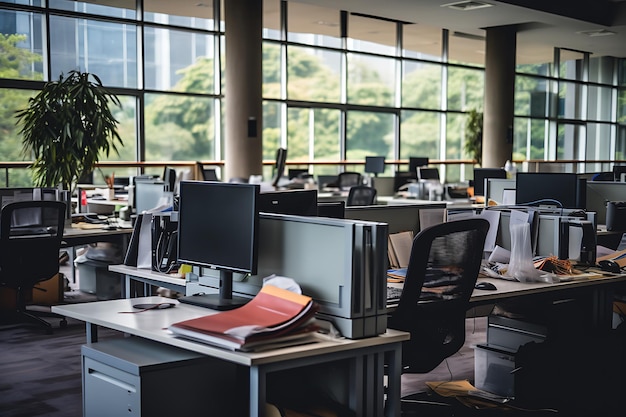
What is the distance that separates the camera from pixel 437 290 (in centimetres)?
327

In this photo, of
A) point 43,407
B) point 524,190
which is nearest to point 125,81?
point 524,190

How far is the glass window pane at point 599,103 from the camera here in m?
19.0

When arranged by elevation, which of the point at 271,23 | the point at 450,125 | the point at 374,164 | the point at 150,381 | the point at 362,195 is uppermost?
the point at 271,23

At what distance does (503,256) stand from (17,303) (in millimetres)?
3874

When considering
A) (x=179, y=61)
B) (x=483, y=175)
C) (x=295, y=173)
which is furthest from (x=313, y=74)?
(x=483, y=175)

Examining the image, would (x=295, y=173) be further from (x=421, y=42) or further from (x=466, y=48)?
(x=466, y=48)

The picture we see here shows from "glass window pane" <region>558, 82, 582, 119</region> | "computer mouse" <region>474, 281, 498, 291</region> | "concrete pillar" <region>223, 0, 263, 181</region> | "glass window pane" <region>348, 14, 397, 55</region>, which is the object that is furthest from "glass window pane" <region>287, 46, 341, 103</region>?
"computer mouse" <region>474, 281, 498, 291</region>

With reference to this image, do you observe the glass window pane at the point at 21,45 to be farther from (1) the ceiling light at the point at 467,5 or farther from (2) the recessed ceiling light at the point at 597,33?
(2) the recessed ceiling light at the point at 597,33

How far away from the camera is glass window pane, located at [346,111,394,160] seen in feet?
46.0

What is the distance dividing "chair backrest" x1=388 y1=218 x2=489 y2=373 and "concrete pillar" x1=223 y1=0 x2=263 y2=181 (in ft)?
25.0

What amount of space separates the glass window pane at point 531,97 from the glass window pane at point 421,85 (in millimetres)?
2589

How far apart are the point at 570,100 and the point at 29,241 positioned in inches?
605

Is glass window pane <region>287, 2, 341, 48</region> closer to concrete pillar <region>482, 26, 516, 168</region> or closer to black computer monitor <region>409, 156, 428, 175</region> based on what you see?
A: black computer monitor <region>409, 156, 428, 175</region>

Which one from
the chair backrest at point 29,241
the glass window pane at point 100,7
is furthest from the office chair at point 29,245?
the glass window pane at point 100,7
